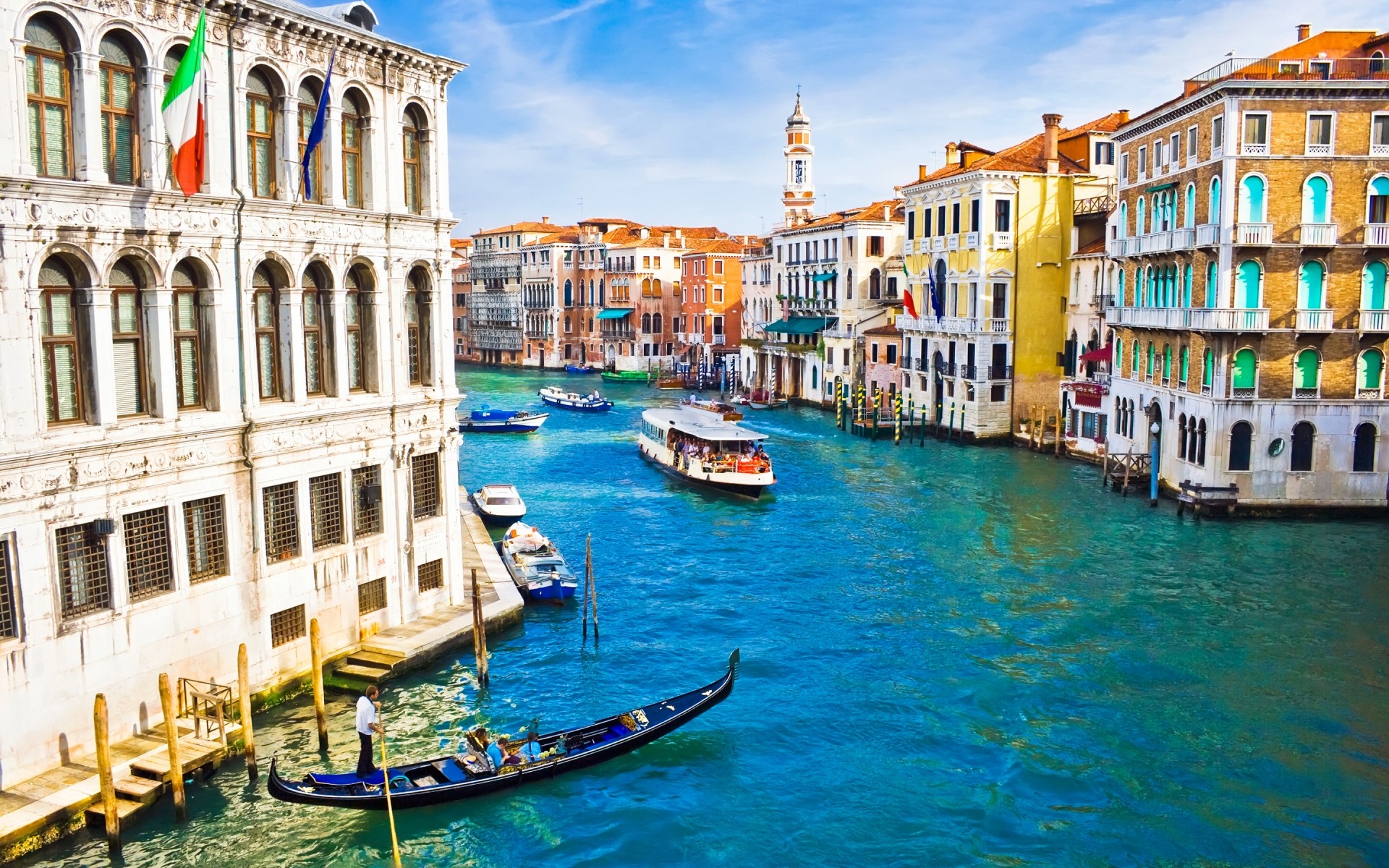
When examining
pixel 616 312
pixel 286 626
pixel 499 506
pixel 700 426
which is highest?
pixel 616 312

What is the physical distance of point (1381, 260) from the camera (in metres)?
28.6

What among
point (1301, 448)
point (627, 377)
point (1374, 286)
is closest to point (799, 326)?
point (627, 377)

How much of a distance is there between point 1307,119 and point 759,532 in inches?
677

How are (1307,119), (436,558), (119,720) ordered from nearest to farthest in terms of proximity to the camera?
1. (119,720)
2. (436,558)
3. (1307,119)

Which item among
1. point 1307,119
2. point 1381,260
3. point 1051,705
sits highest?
point 1307,119

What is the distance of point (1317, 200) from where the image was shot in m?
28.7

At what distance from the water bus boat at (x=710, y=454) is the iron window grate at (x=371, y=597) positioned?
57.5 ft

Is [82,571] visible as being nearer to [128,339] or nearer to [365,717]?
[128,339]

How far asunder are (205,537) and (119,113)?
535 centimetres

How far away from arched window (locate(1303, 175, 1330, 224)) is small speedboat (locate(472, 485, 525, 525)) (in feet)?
70.9

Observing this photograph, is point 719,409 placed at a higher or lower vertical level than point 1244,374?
lower

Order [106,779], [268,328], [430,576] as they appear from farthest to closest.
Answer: [430,576] < [268,328] < [106,779]

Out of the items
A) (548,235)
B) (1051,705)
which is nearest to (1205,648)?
(1051,705)

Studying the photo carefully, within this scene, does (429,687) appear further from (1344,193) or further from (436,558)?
(1344,193)
